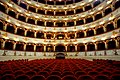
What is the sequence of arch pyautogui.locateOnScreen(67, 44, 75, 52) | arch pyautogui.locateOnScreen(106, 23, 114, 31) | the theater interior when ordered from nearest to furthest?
1. the theater interior
2. arch pyautogui.locateOnScreen(106, 23, 114, 31)
3. arch pyautogui.locateOnScreen(67, 44, 75, 52)

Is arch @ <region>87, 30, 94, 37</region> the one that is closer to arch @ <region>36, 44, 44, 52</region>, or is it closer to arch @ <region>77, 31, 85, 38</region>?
arch @ <region>77, 31, 85, 38</region>

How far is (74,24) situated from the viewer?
25.2 metres

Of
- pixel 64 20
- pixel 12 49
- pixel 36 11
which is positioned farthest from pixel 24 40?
pixel 64 20

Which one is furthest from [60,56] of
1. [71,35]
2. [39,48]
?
[71,35]

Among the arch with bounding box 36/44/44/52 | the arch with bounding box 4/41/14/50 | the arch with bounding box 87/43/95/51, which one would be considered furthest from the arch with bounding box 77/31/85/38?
the arch with bounding box 4/41/14/50

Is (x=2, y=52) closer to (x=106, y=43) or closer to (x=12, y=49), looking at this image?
(x=12, y=49)

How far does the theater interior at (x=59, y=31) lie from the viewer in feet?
55.0

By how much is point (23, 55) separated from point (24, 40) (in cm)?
286

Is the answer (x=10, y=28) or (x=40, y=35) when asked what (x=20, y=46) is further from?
(x=40, y=35)

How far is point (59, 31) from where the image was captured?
2470 cm

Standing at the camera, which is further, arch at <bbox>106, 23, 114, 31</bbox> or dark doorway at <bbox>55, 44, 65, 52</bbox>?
dark doorway at <bbox>55, 44, 65, 52</bbox>

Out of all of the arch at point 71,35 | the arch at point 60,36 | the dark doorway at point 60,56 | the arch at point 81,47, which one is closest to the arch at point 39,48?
the dark doorway at point 60,56

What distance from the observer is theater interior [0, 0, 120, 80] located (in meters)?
16.8

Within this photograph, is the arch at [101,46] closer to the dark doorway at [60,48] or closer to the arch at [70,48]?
the arch at [70,48]
